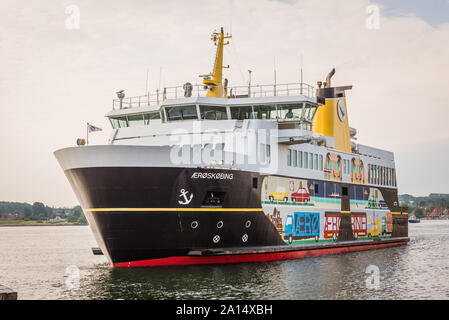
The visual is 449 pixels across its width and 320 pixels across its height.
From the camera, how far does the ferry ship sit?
67.9ft

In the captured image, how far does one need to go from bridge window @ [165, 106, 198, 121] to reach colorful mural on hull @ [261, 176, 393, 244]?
4.81 metres

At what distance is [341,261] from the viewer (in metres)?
26.9

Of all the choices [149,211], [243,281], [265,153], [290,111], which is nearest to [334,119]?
[290,111]

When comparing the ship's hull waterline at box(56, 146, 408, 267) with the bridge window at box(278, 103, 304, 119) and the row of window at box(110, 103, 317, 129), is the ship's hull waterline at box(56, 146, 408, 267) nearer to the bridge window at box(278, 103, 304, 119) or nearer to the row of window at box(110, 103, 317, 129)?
the row of window at box(110, 103, 317, 129)

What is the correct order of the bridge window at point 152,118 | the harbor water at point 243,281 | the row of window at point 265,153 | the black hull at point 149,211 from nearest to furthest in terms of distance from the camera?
the harbor water at point 243,281, the black hull at point 149,211, the row of window at point 265,153, the bridge window at point 152,118

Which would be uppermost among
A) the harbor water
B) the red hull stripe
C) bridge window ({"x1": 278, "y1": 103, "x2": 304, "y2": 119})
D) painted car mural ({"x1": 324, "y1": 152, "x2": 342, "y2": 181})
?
bridge window ({"x1": 278, "y1": 103, "x2": 304, "y2": 119})

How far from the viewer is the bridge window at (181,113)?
26142mm

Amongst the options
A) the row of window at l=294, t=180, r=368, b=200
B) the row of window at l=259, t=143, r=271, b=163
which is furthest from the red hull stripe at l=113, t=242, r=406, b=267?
the row of window at l=259, t=143, r=271, b=163

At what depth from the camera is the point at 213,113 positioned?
1037 inches

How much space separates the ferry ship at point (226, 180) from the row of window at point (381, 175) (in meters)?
0.19

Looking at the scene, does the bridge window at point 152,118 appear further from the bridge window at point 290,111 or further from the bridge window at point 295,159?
the bridge window at point 295,159

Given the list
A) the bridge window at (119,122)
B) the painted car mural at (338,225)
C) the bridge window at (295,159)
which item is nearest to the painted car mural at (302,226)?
the painted car mural at (338,225)

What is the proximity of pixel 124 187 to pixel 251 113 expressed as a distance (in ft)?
28.7

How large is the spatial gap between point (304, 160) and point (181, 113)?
7.00 metres
